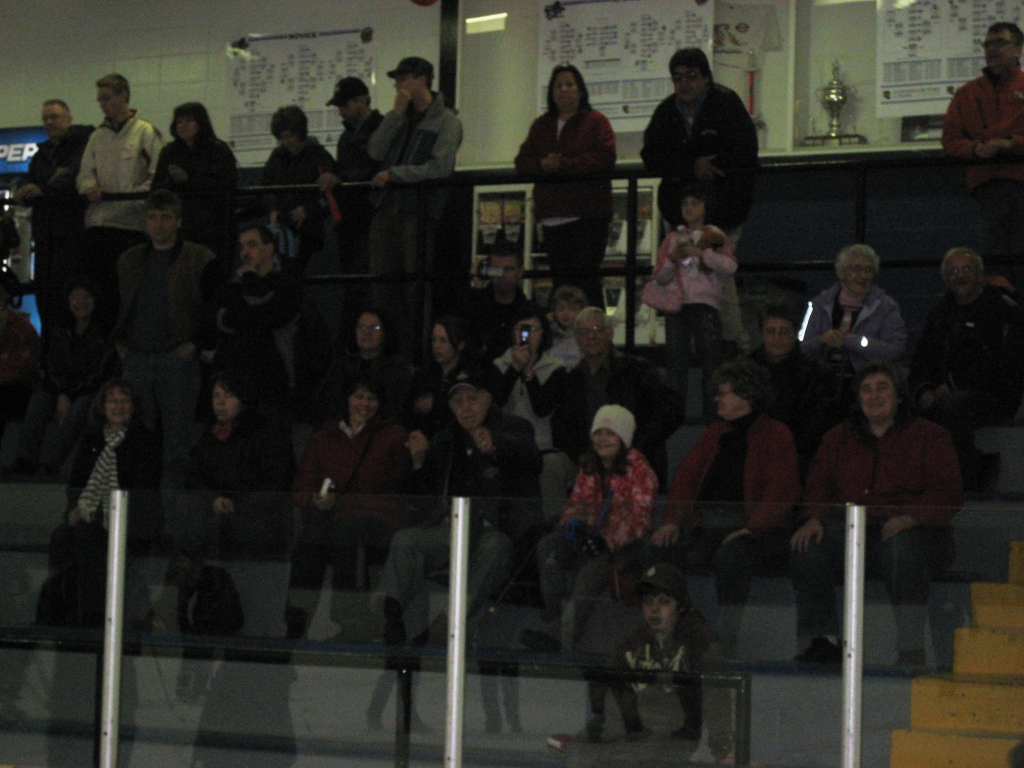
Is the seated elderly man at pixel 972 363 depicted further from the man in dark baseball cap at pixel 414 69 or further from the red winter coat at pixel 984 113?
the man in dark baseball cap at pixel 414 69

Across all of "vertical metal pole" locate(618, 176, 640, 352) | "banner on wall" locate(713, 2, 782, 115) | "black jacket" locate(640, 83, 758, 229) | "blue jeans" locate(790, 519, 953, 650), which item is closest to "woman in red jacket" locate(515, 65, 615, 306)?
"vertical metal pole" locate(618, 176, 640, 352)

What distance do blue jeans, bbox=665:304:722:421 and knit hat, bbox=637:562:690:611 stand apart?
7.64 ft

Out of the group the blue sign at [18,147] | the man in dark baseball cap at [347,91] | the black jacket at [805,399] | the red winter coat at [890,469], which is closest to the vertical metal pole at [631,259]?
the black jacket at [805,399]

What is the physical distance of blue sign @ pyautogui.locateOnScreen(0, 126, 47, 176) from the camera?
34.7ft

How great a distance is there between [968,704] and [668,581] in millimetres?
818

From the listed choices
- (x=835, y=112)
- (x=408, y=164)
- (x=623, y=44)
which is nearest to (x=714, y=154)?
(x=408, y=164)

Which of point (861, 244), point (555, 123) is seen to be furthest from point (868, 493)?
point (555, 123)

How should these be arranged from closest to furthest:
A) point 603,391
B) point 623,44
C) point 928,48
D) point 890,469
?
point 890,469
point 603,391
point 928,48
point 623,44

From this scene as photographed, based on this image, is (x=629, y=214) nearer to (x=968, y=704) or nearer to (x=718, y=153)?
(x=718, y=153)

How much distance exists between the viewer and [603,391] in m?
6.57

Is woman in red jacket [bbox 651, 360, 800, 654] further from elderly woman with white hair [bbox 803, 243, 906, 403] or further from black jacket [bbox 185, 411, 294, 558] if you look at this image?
black jacket [bbox 185, 411, 294, 558]

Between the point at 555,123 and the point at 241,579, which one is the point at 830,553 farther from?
the point at 555,123

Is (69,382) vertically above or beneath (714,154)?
beneath

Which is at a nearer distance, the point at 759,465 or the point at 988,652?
the point at 988,652
